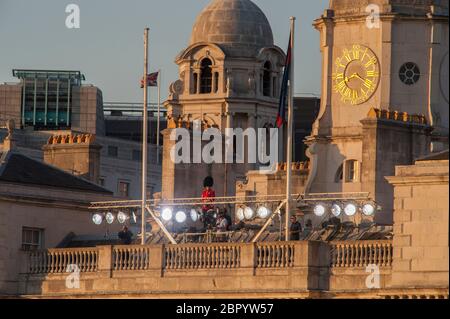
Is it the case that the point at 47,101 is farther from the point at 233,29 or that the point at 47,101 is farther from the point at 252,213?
the point at 252,213

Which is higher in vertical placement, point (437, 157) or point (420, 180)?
point (437, 157)

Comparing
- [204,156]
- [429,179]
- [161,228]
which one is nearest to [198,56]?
[204,156]

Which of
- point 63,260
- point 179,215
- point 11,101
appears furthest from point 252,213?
point 11,101

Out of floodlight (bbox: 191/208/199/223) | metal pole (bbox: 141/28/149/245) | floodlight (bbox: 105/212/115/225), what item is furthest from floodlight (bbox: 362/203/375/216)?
floodlight (bbox: 105/212/115/225)

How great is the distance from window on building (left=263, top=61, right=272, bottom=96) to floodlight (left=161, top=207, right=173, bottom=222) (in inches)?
1915

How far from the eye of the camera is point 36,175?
11638 cm

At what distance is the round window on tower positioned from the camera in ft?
389

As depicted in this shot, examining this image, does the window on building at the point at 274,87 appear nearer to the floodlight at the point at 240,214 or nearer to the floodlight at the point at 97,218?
the floodlight at the point at 97,218

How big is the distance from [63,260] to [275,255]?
10740mm

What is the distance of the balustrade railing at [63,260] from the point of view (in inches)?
4286

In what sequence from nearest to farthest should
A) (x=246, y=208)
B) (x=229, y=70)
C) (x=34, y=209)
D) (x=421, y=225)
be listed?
(x=421, y=225)
(x=246, y=208)
(x=34, y=209)
(x=229, y=70)

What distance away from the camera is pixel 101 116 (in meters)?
186

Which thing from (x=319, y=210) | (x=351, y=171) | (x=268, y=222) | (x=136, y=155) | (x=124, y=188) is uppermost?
(x=136, y=155)
